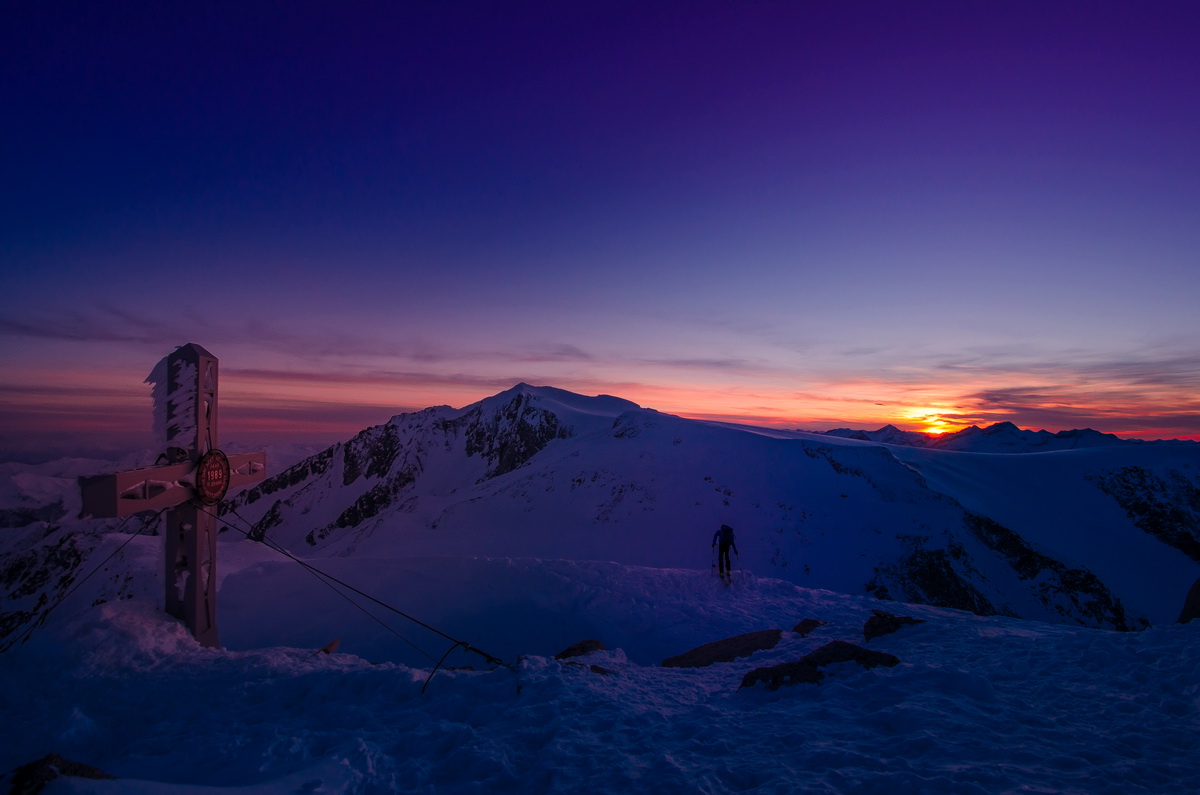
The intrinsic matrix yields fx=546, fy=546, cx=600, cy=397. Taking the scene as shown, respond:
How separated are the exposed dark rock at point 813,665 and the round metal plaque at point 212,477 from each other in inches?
326

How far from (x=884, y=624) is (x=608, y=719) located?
222 inches

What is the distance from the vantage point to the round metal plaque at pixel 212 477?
8344 mm

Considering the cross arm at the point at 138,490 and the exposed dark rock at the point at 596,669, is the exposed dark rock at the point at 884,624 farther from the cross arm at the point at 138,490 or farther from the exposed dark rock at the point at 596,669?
the cross arm at the point at 138,490

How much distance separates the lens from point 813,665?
677 cm

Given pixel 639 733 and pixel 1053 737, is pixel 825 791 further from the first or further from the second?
pixel 1053 737

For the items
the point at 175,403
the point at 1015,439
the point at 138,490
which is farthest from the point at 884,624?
the point at 1015,439

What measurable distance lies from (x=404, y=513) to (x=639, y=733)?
3743cm

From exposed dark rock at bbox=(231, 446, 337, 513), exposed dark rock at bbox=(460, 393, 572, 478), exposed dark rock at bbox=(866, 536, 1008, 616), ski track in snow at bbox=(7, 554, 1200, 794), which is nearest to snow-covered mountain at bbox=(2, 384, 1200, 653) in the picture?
exposed dark rock at bbox=(866, 536, 1008, 616)

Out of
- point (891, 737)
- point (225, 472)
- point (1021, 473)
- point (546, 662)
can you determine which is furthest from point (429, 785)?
point (1021, 473)

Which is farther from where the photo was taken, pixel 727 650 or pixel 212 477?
pixel 727 650

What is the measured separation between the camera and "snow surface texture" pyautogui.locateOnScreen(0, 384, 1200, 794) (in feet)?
15.1

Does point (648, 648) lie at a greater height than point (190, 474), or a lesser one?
lesser

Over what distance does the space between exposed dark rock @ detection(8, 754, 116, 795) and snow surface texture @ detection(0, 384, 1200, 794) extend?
8cm

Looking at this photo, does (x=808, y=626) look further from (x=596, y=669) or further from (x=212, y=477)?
(x=212, y=477)
